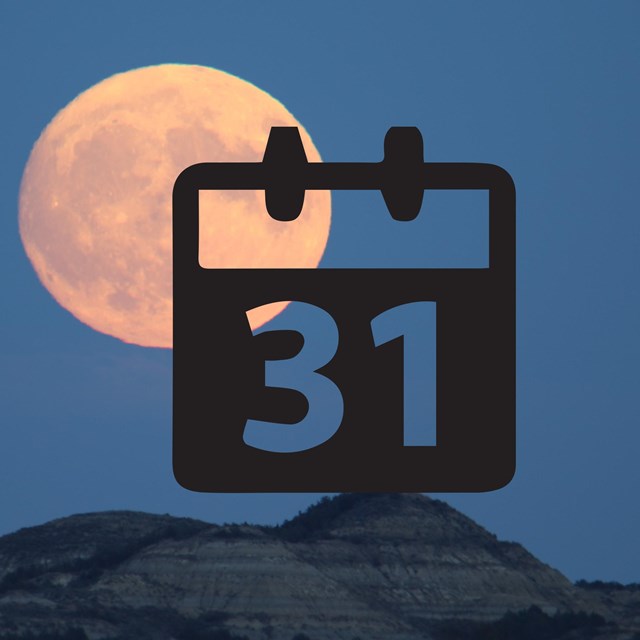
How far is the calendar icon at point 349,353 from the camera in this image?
5324 mm

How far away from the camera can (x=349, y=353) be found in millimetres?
5430

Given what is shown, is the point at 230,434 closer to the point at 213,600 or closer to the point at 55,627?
the point at 55,627

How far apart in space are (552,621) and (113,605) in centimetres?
3712

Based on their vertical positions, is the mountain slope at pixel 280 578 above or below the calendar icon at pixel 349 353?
above

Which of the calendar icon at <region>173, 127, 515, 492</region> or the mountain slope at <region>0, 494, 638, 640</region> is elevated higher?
the mountain slope at <region>0, 494, 638, 640</region>

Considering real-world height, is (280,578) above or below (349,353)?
above

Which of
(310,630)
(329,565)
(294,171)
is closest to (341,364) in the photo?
(294,171)

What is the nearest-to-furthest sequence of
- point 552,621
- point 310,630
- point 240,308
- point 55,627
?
point 240,308 → point 55,627 → point 310,630 → point 552,621

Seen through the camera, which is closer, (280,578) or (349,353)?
(349,353)

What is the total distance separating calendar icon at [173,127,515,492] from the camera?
5.32 metres

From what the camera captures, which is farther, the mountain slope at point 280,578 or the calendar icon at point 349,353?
the mountain slope at point 280,578

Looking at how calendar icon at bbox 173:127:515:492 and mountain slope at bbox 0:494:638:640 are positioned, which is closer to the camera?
calendar icon at bbox 173:127:515:492

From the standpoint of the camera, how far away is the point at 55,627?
417ft

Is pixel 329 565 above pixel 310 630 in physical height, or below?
above
